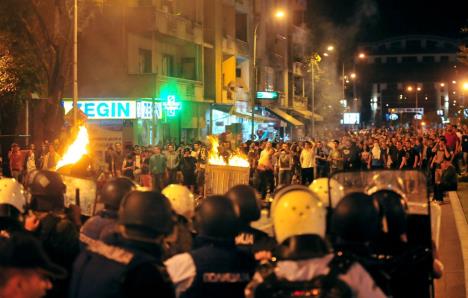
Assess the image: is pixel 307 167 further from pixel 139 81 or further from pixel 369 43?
pixel 369 43

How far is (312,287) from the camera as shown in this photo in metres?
3.52

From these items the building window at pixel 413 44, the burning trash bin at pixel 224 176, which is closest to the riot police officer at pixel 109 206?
the burning trash bin at pixel 224 176

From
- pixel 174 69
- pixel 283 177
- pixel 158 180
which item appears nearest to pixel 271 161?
pixel 283 177

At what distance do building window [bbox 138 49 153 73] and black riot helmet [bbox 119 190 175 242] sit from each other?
106 feet

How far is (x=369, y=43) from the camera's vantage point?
14850 cm

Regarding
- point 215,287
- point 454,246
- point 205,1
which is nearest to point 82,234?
point 215,287

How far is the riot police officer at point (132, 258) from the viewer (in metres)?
3.60

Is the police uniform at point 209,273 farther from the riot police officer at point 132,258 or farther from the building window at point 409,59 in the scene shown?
the building window at point 409,59

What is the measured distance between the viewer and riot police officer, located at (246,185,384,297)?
3.54 m

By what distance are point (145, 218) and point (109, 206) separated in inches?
73.6

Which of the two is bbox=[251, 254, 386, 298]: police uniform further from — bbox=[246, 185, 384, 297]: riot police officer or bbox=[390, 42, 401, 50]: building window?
bbox=[390, 42, 401, 50]: building window

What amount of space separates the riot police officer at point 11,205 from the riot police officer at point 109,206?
502mm

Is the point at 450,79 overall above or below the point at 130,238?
above

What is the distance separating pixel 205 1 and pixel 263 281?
137ft
